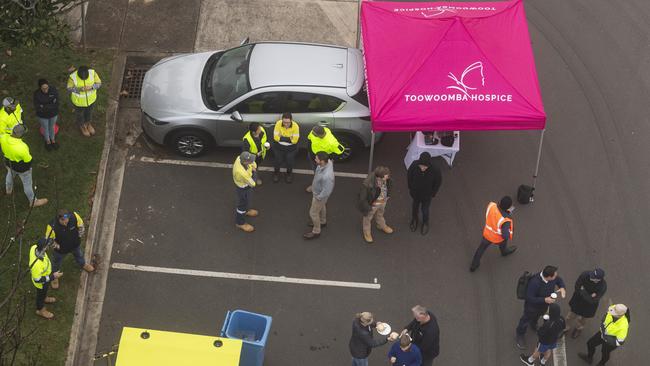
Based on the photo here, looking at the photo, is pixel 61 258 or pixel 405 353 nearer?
pixel 405 353

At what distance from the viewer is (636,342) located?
13.0 m

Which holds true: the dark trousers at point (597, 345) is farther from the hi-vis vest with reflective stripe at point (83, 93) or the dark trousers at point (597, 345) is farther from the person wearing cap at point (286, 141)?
the hi-vis vest with reflective stripe at point (83, 93)

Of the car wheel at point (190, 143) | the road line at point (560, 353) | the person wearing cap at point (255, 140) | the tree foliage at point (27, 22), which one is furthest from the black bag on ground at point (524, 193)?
the tree foliage at point (27, 22)

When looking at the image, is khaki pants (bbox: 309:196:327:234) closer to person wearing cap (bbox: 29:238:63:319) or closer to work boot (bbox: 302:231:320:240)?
work boot (bbox: 302:231:320:240)

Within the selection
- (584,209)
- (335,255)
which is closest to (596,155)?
(584,209)

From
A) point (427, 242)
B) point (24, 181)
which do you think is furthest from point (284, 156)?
point (24, 181)

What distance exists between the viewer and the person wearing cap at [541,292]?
12.0m

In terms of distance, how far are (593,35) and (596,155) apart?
293 centimetres

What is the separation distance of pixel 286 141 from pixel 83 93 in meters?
3.35

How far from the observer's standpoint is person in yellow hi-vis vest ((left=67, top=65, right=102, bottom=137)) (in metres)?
13.9

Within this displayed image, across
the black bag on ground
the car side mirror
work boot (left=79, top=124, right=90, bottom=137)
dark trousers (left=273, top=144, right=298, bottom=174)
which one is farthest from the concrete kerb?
the black bag on ground

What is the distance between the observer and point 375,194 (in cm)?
Answer: 1303

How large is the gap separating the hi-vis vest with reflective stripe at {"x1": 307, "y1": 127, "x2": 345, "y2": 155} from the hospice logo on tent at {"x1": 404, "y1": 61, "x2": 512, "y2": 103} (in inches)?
50.8

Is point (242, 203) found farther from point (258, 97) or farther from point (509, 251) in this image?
point (509, 251)
